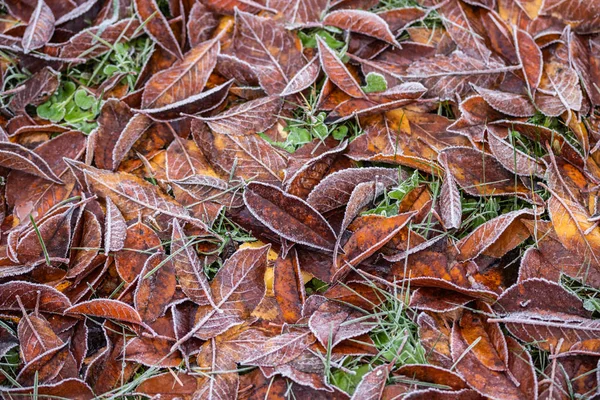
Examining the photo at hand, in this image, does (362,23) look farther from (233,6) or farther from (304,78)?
(233,6)

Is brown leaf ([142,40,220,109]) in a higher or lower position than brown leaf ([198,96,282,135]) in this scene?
higher

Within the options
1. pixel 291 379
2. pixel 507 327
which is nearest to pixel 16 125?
pixel 291 379

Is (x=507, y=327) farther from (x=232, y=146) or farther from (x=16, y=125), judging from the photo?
(x=16, y=125)

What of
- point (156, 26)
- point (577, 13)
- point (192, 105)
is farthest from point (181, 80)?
point (577, 13)

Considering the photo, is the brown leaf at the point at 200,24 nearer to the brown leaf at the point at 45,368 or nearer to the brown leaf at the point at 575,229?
the brown leaf at the point at 45,368

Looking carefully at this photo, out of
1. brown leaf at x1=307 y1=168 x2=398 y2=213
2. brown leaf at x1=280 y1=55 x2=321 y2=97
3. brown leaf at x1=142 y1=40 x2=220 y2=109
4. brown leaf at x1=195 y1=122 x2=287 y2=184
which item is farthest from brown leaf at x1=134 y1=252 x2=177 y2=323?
brown leaf at x1=280 y1=55 x2=321 y2=97

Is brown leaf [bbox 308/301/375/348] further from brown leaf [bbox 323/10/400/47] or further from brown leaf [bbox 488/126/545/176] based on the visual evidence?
brown leaf [bbox 323/10/400/47]
